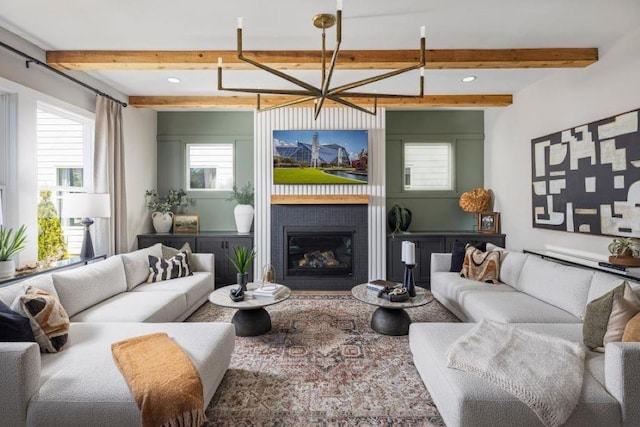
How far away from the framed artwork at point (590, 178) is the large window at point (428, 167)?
1.39 m

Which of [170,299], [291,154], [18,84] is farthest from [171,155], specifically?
[170,299]

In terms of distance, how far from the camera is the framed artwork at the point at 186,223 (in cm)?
509

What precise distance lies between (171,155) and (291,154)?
2.03 m

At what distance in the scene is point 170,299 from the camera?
3035 millimetres

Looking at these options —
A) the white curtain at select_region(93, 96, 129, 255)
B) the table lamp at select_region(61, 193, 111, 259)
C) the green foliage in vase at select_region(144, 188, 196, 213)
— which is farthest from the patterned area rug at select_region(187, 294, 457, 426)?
the green foliage in vase at select_region(144, 188, 196, 213)

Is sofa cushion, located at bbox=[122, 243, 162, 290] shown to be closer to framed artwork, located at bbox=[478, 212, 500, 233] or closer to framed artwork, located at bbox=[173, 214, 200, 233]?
framed artwork, located at bbox=[173, 214, 200, 233]

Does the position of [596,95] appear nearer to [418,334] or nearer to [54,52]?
[418,334]

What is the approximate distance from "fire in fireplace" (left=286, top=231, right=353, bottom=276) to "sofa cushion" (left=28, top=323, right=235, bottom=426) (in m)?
2.50

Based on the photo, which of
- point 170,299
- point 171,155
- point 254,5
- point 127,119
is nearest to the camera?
point 254,5

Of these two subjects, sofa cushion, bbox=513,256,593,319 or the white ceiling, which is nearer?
the white ceiling

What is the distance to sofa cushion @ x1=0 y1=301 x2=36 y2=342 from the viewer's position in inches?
69.4

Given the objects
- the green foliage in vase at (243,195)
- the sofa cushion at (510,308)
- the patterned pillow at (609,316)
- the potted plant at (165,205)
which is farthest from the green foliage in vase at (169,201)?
the patterned pillow at (609,316)

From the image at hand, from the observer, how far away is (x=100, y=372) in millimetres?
1705

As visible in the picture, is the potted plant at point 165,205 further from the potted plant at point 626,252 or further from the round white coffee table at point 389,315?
the potted plant at point 626,252
